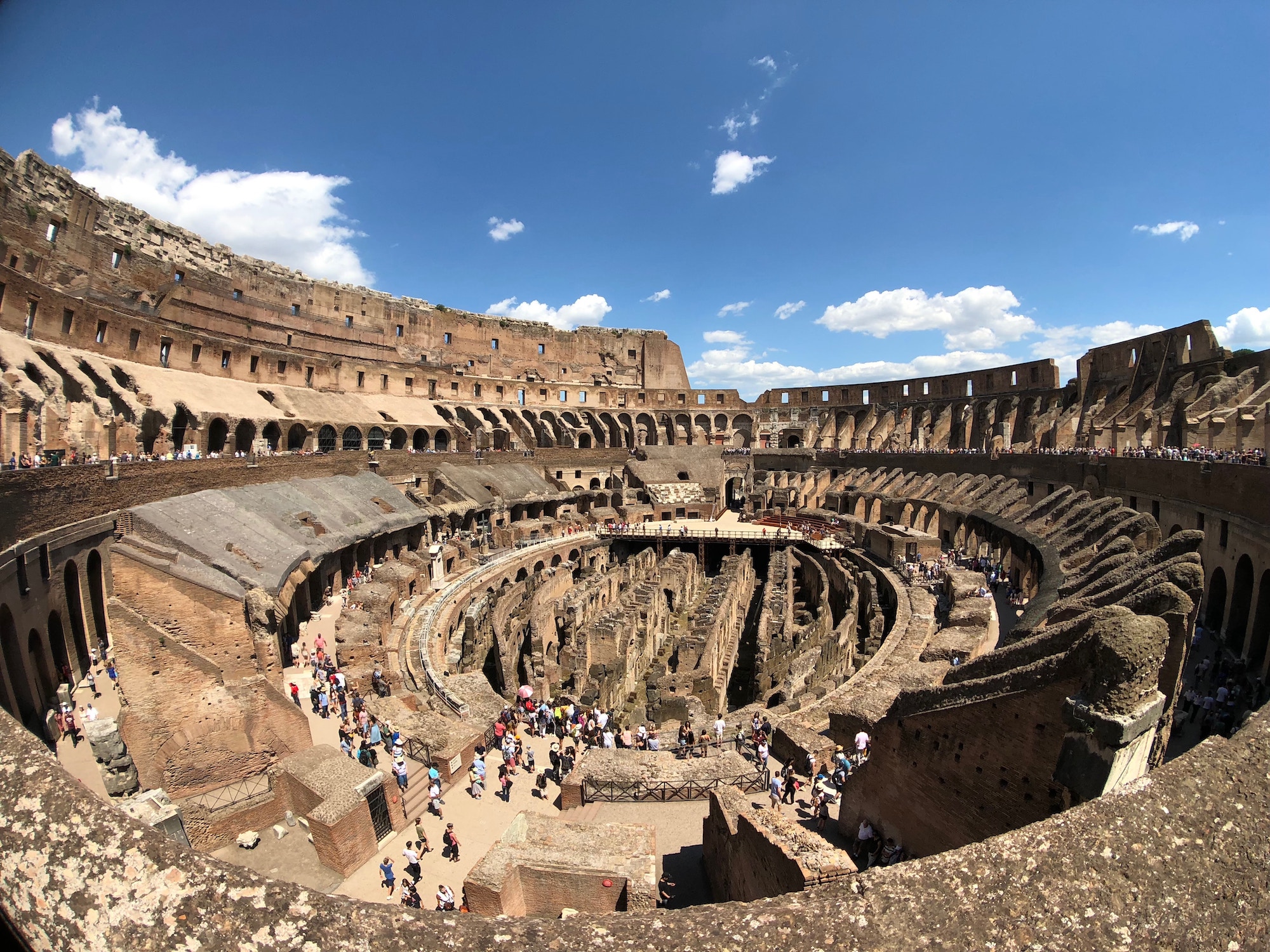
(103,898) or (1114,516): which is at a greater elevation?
(1114,516)

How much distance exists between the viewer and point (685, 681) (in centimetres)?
1465

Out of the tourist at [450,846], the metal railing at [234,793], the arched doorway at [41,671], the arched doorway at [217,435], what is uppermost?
the arched doorway at [217,435]

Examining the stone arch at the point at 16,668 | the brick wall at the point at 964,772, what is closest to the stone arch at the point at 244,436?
the stone arch at the point at 16,668

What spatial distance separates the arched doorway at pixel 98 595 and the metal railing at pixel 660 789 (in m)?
13.1

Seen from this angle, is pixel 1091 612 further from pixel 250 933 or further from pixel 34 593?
pixel 34 593

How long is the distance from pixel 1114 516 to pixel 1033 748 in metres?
13.3

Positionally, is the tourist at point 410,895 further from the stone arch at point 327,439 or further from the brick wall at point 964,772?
the stone arch at point 327,439

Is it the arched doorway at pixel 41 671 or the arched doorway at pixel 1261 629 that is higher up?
the arched doorway at pixel 1261 629

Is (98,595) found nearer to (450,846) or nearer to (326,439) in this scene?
(450,846)

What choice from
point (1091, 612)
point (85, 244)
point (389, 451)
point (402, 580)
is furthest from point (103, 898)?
point (85, 244)

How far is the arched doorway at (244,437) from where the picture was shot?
26.6m

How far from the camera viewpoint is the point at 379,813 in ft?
27.6

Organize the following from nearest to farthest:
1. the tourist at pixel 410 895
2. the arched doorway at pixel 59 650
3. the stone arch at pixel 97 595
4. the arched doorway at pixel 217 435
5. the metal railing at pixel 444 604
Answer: the tourist at pixel 410 895 → the arched doorway at pixel 59 650 → the metal railing at pixel 444 604 → the stone arch at pixel 97 595 → the arched doorway at pixel 217 435

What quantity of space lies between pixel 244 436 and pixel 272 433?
4.25 feet
